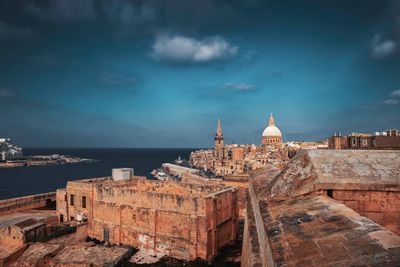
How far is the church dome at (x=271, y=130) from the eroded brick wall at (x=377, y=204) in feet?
A: 292

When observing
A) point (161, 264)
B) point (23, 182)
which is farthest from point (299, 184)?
point (23, 182)

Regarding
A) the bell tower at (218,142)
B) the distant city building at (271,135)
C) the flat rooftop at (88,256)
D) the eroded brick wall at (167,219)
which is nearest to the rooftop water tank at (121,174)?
the eroded brick wall at (167,219)

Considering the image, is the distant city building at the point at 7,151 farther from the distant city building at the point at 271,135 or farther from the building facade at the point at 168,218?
the building facade at the point at 168,218

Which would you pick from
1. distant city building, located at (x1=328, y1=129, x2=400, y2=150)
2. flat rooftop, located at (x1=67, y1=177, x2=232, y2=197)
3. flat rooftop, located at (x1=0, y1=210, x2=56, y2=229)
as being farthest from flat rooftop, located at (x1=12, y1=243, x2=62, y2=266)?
distant city building, located at (x1=328, y1=129, x2=400, y2=150)

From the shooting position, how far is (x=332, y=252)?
2.78m

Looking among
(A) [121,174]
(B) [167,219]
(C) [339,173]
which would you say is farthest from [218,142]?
(C) [339,173]

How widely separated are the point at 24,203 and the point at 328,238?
3246 centimetres

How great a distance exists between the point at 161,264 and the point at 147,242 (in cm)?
238

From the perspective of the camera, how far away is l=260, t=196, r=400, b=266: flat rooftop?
2568 millimetres

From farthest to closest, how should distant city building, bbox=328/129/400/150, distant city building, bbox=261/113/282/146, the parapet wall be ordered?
distant city building, bbox=261/113/282/146 < the parapet wall < distant city building, bbox=328/129/400/150

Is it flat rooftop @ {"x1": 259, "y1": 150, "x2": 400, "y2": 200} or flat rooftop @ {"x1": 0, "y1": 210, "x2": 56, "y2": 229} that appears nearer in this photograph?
flat rooftop @ {"x1": 259, "y1": 150, "x2": 400, "y2": 200}

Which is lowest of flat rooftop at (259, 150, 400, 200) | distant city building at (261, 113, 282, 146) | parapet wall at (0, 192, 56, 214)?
parapet wall at (0, 192, 56, 214)

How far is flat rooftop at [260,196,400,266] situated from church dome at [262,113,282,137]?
90022 mm

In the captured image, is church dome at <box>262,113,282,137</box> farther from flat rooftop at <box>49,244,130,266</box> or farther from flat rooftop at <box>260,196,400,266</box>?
flat rooftop at <box>260,196,400,266</box>
